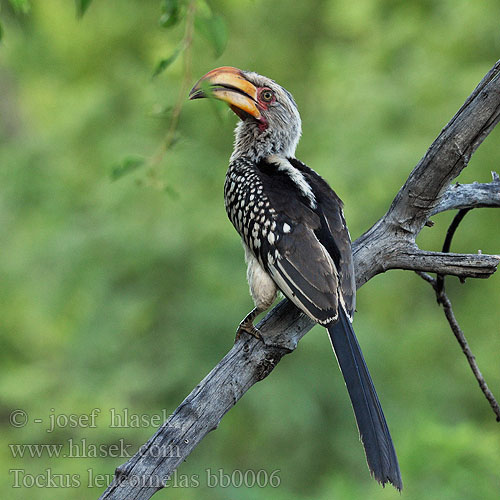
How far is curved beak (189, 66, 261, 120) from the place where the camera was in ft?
11.7

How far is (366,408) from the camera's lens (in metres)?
2.67

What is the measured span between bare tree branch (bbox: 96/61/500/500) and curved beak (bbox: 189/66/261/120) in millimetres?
1124

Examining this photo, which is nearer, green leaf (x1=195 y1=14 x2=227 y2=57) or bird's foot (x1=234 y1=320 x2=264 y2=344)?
green leaf (x1=195 y1=14 x2=227 y2=57)

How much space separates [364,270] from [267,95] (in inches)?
53.4

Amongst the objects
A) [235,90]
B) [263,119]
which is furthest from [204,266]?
[235,90]

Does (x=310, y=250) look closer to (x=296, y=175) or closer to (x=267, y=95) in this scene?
(x=296, y=175)

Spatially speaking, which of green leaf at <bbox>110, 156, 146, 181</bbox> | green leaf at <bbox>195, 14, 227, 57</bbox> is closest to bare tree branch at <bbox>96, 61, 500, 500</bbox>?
green leaf at <bbox>110, 156, 146, 181</bbox>

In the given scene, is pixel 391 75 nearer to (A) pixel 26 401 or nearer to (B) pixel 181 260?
(B) pixel 181 260

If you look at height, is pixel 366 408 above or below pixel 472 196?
below

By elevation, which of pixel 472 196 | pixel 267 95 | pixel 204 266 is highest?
pixel 204 266

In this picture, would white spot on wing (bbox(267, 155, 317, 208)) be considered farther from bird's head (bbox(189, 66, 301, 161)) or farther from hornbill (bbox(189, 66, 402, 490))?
bird's head (bbox(189, 66, 301, 161))

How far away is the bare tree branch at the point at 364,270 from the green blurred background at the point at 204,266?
184 centimetres

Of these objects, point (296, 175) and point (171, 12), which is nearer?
point (171, 12)

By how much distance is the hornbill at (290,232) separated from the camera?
107 inches
